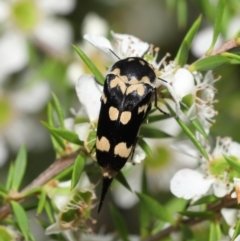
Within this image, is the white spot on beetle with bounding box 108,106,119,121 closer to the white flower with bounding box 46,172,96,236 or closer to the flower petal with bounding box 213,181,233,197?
the white flower with bounding box 46,172,96,236

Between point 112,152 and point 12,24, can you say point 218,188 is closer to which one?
point 112,152

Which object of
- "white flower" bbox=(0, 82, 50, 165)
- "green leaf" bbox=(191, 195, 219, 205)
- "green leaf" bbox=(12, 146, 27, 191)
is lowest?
"white flower" bbox=(0, 82, 50, 165)

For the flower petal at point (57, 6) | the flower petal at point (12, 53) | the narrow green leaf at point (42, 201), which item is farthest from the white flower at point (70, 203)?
the flower petal at point (57, 6)

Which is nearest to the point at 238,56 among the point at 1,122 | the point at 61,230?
the point at 61,230

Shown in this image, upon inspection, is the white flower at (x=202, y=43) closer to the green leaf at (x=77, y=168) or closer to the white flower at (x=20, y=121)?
the white flower at (x=20, y=121)

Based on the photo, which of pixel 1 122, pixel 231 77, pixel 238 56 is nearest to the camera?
pixel 238 56

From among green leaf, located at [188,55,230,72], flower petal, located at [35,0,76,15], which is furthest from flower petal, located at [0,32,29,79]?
green leaf, located at [188,55,230,72]

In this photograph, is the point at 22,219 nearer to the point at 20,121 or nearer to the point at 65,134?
the point at 65,134
